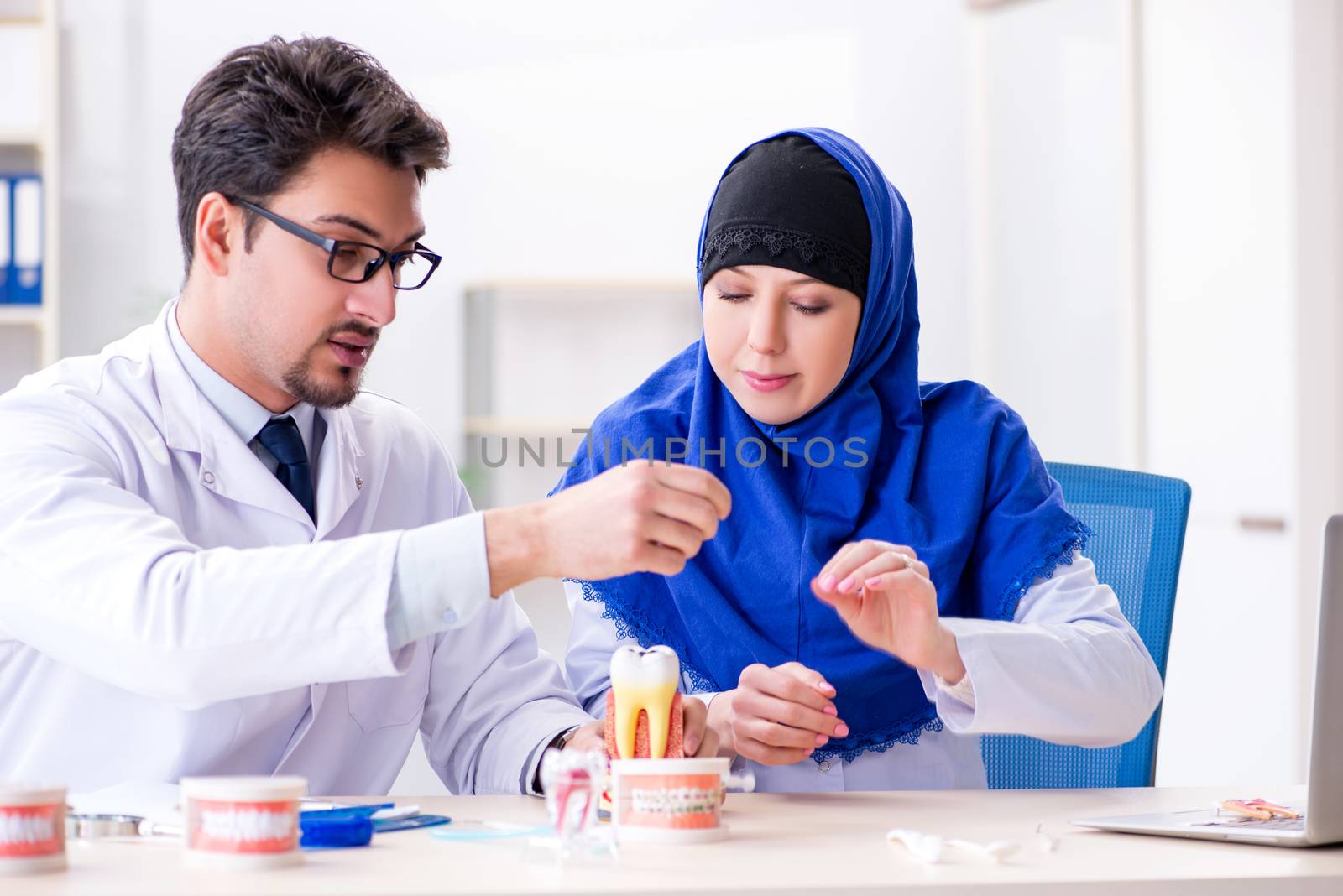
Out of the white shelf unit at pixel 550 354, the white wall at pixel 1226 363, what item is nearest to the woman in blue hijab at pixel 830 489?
the white wall at pixel 1226 363

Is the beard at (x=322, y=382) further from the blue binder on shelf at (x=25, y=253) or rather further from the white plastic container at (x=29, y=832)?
the blue binder on shelf at (x=25, y=253)

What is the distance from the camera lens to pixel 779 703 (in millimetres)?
1361

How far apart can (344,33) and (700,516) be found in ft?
10.5

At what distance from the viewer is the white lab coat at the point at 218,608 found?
3.77 feet

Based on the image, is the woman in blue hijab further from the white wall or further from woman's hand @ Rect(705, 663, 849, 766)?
the white wall

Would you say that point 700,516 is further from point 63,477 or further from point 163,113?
point 163,113

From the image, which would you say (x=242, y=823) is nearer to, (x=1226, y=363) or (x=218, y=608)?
(x=218, y=608)

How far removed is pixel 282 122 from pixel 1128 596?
1186mm

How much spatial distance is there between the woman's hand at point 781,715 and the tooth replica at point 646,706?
0.15 metres

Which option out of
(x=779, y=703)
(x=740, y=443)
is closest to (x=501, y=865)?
(x=779, y=703)

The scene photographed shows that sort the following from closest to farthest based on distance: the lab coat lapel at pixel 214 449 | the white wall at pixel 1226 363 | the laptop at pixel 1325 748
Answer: the laptop at pixel 1325 748
the lab coat lapel at pixel 214 449
the white wall at pixel 1226 363

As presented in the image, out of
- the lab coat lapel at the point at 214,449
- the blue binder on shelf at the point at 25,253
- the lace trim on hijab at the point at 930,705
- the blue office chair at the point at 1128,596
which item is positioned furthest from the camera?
the blue binder on shelf at the point at 25,253

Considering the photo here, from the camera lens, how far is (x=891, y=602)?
1366mm

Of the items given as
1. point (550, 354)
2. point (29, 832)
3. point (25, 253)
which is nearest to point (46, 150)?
point (25, 253)
